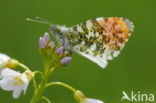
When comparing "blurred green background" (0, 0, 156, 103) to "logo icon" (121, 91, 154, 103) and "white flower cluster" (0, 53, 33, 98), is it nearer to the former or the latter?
"logo icon" (121, 91, 154, 103)

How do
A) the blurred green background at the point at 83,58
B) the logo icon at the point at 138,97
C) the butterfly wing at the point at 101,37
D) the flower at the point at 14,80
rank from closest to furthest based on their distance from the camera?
→ the flower at the point at 14,80
the butterfly wing at the point at 101,37
the logo icon at the point at 138,97
the blurred green background at the point at 83,58

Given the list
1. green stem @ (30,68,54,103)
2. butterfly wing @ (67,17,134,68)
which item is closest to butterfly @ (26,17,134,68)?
butterfly wing @ (67,17,134,68)

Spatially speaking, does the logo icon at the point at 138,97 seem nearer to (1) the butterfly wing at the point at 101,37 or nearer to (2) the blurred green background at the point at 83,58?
(2) the blurred green background at the point at 83,58

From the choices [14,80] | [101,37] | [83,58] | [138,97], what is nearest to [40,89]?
[14,80]

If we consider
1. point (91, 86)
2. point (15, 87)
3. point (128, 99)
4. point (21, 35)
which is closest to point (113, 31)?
point (15, 87)

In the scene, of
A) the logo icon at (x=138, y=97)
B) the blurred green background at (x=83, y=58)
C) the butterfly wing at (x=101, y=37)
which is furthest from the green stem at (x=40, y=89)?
the blurred green background at (x=83, y=58)

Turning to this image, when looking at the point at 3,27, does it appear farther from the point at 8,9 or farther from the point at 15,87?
the point at 15,87
